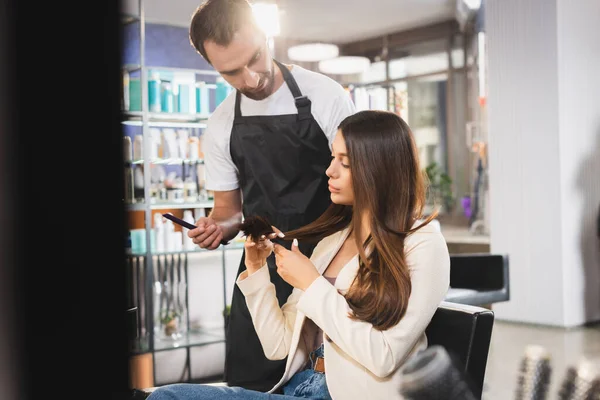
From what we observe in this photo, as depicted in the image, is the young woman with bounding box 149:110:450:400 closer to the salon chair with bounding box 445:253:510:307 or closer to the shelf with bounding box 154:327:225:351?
the salon chair with bounding box 445:253:510:307

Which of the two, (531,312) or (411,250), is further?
(531,312)

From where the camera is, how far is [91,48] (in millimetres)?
2008

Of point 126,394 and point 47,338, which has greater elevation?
point 47,338

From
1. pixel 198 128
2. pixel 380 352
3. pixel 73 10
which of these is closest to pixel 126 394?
pixel 380 352

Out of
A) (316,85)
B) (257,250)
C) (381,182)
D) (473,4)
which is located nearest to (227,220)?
(257,250)

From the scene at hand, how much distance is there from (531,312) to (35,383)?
14.2ft

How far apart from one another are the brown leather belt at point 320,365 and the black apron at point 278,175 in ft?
0.81

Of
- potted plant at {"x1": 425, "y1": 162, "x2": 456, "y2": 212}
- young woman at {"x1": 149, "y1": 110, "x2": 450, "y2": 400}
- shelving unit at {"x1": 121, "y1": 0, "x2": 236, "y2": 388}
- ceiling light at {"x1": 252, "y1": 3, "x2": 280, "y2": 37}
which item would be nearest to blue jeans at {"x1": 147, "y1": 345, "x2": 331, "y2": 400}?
young woman at {"x1": 149, "y1": 110, "x2": 450, "y2": 400}

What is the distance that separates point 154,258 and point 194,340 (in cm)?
55

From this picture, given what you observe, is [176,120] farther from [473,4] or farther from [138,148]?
[473,4]

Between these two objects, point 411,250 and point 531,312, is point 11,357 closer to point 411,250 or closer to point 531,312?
point 411,250

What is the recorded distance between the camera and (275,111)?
1914 mm

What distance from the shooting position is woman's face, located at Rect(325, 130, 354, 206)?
1.56m

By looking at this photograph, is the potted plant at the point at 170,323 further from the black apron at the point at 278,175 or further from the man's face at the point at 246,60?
the man's face at the point at 246,60
